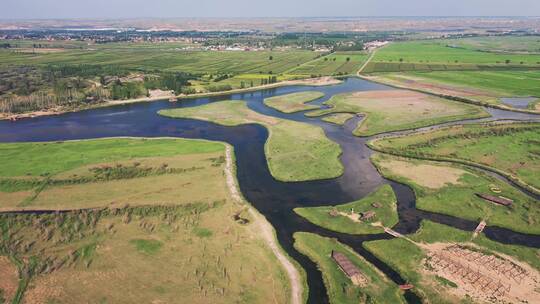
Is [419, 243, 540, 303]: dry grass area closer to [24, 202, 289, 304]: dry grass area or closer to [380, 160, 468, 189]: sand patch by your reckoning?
[24, 202, 289, 304]: dry grass area

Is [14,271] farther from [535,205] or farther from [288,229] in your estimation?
[535,205]

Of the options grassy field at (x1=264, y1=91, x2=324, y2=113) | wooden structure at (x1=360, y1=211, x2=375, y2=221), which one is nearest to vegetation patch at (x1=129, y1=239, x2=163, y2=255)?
wooden structure at (x1=360, y1=211, x2=375, y2=221)

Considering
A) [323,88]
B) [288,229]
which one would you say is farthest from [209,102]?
[288,229]

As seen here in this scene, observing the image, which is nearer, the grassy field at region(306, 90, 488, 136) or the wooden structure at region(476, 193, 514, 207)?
the wooden structure at region(476, 193, 514, 207)

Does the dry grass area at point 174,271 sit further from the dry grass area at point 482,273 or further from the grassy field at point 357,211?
the dry grass area at point 482,273

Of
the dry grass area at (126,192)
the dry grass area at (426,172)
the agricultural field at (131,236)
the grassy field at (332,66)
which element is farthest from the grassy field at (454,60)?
the agricultural field at (131,236)

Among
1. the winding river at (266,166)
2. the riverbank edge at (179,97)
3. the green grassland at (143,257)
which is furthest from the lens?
the riverbank edge at (179,97)

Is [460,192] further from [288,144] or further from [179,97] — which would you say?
[179,97]
